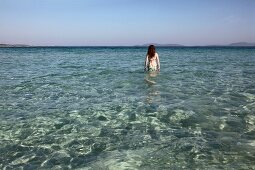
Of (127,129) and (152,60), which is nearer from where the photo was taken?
(127,129)

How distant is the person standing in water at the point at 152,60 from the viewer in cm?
1930

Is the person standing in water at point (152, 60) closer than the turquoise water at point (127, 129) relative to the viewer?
No

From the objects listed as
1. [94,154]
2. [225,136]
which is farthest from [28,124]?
[225,136]

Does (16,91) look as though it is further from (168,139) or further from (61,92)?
(168,139)

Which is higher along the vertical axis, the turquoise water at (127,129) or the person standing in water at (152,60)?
the person standing in water at (152,60)

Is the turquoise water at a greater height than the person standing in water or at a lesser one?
lesser

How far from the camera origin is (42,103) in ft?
33.8

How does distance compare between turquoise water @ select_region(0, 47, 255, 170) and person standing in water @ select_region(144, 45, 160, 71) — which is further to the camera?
person standing in water @ select_region(144, 45, 160, 71)

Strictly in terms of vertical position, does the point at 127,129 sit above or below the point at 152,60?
below

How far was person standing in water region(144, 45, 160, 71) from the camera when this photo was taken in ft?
63.3

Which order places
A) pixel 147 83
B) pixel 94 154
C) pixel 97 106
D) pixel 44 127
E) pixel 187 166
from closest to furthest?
pixel 187 166, pixel 94 154, pixel 44 127, pixel 97 106, pixel 147 83

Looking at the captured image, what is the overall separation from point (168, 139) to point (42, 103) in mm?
5367

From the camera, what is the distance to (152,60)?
783 inches

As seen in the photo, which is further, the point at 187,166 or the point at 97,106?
the point at 97,106
